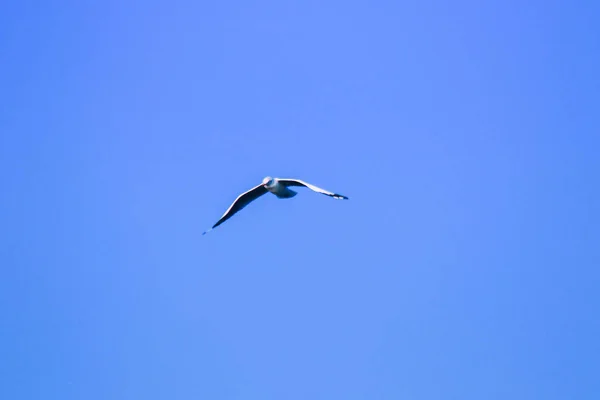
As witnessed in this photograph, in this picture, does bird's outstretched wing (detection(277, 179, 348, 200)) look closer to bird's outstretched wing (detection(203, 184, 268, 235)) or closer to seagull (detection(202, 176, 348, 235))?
seagull (detection(202, 176, 348, 235))

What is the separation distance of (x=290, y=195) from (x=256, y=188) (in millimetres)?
1094

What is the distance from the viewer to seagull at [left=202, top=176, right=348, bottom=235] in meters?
19.7

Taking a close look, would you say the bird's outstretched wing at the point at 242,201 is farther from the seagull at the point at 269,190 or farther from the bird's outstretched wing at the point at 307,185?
the bird's outstretched wing at the point at 307,185

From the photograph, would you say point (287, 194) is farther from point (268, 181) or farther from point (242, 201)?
point (242, 201)

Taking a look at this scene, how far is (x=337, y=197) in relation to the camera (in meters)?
18.8

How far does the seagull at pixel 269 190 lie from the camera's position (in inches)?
774

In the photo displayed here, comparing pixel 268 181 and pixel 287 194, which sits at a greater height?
pixel 268 181

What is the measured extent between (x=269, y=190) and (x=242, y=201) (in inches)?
46.4

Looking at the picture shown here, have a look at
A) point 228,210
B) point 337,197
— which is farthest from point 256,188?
point 337,197

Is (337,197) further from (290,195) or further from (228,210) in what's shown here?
(228,210)

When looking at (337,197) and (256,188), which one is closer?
(337,197)

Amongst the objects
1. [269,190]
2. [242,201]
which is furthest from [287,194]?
[242,201]

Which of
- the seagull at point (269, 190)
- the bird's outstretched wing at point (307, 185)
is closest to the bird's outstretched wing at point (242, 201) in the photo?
the seagull at point (269, 190)

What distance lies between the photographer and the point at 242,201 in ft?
71.4
